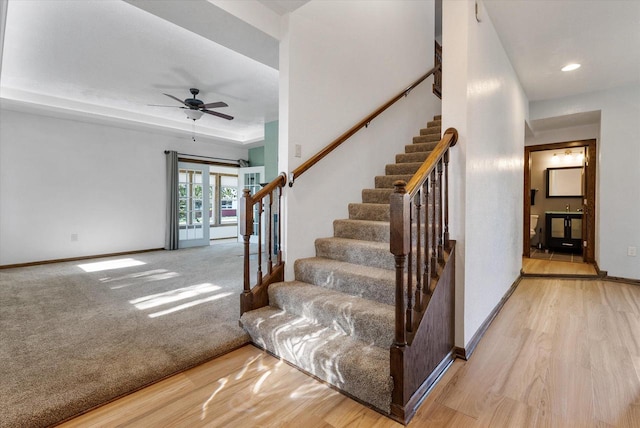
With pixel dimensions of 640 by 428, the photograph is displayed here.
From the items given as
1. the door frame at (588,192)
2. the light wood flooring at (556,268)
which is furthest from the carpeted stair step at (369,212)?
the door frame at (588,192)

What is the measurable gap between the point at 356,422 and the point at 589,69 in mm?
4433

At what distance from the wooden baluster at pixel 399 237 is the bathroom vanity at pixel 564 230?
6503 millimetres

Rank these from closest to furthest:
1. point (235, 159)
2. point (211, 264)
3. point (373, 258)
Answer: point (373, 258) < point (211, 264) < point (235, 159)

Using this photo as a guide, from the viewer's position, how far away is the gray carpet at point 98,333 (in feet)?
5.37

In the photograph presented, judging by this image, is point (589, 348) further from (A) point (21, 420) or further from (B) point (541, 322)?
(A) point (21, 420)

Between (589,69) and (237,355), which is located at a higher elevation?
(589,69)

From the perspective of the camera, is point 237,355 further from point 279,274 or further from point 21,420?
point 21,420

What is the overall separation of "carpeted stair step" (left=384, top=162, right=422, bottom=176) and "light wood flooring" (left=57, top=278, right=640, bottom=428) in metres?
1.80

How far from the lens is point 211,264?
5.04 metres

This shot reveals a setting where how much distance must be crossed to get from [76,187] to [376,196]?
551cm

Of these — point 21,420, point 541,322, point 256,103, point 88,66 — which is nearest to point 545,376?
point 541,322

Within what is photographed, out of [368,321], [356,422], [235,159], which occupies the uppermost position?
[235,159]

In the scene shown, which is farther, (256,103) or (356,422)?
(256,103)

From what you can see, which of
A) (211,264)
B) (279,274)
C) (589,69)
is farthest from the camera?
(211,264)
